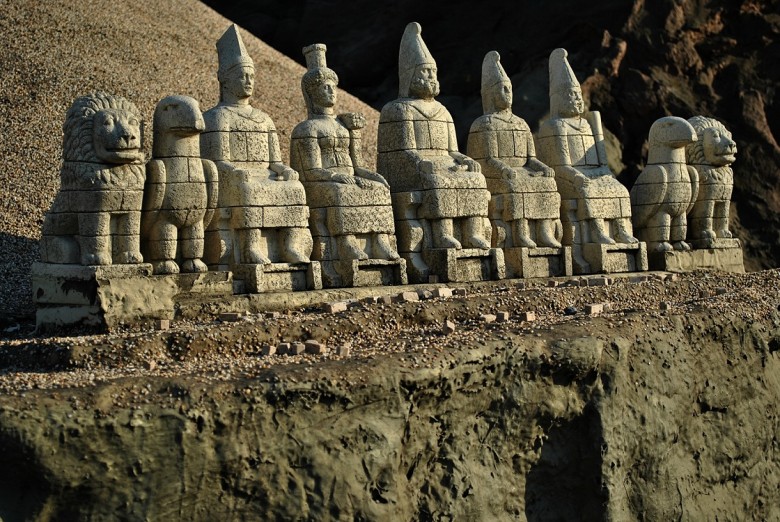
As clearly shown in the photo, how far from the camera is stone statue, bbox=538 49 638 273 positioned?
15.8 meters

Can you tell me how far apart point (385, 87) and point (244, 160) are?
41.6 ft

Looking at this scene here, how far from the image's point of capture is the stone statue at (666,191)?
54.1 feet

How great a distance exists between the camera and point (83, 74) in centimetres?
1833

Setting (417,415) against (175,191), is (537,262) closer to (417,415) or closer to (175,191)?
(175,191)

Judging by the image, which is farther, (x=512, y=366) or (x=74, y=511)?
(x=512, y=366)

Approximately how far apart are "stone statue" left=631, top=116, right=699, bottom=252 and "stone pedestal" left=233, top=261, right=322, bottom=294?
16.2 ft

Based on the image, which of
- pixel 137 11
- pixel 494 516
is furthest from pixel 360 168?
pixel 137 11

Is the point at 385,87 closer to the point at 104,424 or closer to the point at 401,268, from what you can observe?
the point at 401,268

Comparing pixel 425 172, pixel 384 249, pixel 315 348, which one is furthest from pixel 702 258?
pixel 315 348

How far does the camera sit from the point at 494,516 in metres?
10.7

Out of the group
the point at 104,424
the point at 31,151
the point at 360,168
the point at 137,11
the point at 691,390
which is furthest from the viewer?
the point at 137,11

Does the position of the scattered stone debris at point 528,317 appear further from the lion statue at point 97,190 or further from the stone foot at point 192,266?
the lion statue at point 97,190

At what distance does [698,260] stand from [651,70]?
725 centimetres

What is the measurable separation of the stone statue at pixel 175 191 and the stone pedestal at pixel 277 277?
45 centimetres
